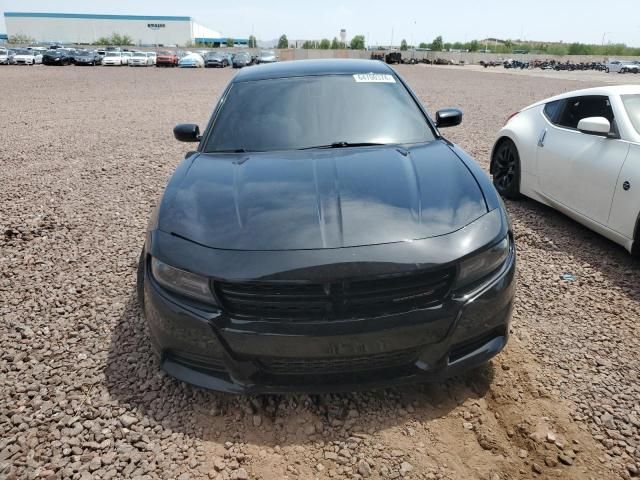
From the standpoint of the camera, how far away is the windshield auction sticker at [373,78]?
3801mm

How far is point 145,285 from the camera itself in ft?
7.95

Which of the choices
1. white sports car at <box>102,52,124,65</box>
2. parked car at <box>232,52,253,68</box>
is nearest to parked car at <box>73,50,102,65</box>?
white sports car at <box>102,52,124,65</box>

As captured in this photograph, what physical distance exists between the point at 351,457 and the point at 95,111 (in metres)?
13.8

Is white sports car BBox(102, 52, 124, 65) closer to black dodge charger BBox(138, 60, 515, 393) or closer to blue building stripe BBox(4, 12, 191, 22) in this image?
black dodge charger BBox(138, 60, 515, 393)

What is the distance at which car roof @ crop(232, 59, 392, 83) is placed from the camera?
3.87 metres

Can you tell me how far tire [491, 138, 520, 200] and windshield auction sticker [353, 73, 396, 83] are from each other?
7.41ft

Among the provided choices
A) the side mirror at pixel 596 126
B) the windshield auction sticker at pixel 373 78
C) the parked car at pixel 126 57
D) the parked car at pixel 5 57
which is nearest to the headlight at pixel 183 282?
the windshield auction sticker at pixel 373 78

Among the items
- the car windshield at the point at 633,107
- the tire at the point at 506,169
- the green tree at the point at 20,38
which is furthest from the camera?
the green tree at the point at 20,38

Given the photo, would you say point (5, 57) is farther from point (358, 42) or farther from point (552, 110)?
point (358, 42)

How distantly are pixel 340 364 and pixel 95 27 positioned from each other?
142361mm

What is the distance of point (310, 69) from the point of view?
393cm

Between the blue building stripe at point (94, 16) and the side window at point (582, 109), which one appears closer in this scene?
the side window at point (582, 109)

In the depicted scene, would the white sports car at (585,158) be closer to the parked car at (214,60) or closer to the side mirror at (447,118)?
the side mirror at (447,118)

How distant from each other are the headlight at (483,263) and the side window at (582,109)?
273 centimetres
